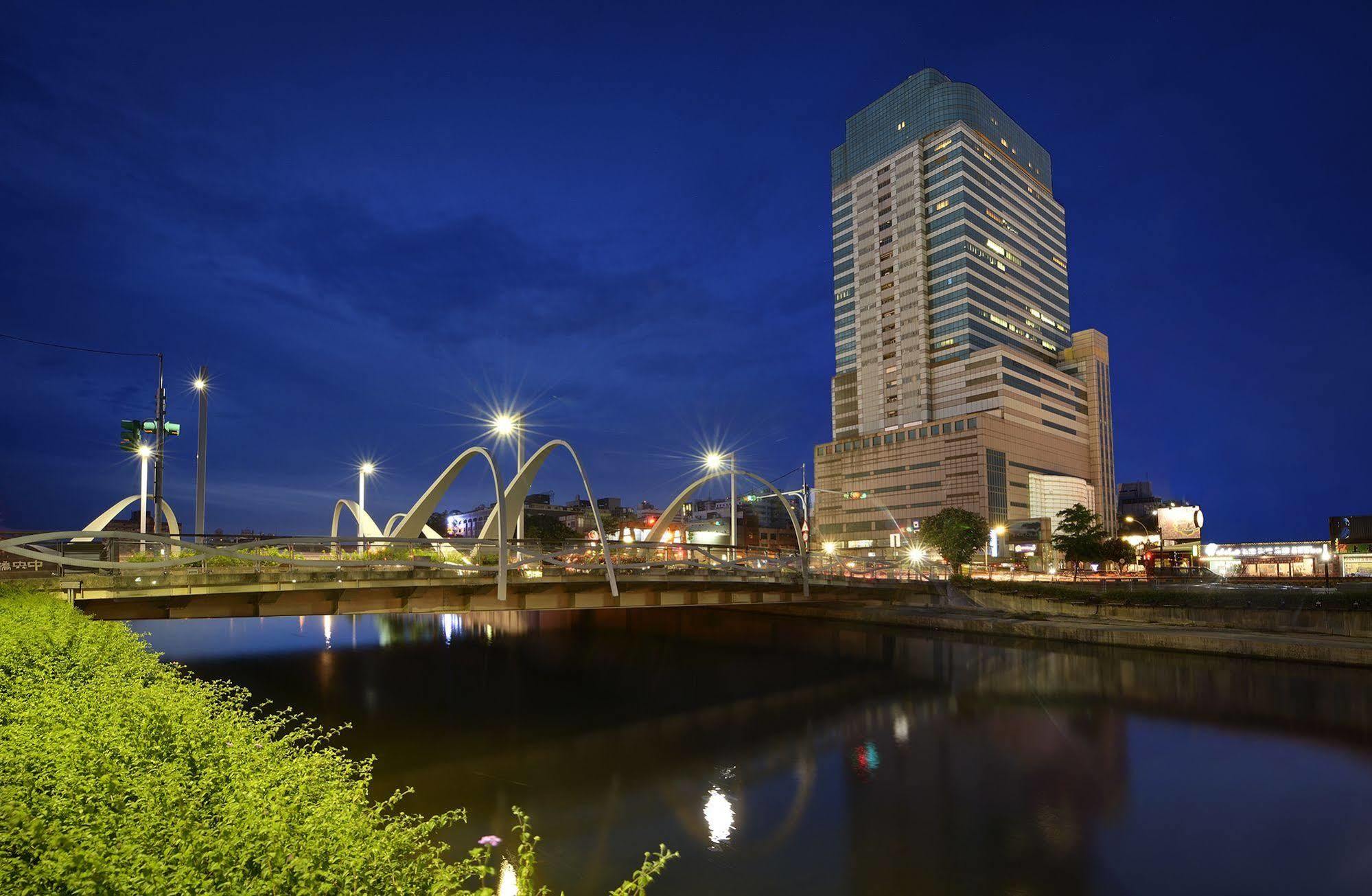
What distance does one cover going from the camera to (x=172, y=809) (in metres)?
7.29

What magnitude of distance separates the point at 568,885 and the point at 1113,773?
59.1ft

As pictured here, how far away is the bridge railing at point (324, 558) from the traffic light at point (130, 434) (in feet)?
13.4

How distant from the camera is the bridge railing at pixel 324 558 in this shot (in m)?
25.2

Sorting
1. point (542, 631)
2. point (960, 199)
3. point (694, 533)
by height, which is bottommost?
point (542, 631)

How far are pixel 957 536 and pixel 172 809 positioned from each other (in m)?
81.7

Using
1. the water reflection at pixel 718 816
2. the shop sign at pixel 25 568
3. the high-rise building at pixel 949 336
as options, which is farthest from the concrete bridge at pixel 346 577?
the high-rise building at pixel 949 336

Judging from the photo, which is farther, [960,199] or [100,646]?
[960,199]

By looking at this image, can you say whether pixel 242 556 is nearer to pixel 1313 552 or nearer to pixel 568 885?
pixel 568 885

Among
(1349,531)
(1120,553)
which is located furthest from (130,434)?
(1349,531)

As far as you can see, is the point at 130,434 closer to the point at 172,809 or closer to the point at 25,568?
the point at 25,568

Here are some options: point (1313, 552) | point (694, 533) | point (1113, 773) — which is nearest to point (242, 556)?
point (1113, 773)

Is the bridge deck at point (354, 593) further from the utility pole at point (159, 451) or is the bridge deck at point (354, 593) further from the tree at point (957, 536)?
the tree at point (957, 536)

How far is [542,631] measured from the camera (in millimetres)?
67875

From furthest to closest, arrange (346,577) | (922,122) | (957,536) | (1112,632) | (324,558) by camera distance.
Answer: (922,122)
(957,536)
(1112,632)
(324,558)
(346,577)
